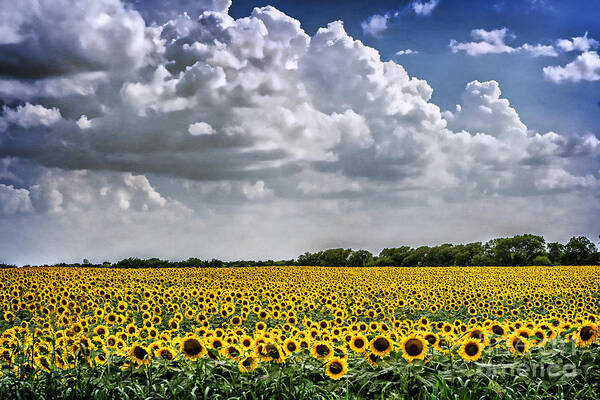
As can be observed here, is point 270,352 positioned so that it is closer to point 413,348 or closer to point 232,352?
point 232,352

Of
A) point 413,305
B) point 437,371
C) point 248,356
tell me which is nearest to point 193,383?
point 248,356

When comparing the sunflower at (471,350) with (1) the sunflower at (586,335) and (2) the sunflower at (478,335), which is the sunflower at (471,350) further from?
(1) the sunflower at (586,335)

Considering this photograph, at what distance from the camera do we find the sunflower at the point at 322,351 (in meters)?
6.82

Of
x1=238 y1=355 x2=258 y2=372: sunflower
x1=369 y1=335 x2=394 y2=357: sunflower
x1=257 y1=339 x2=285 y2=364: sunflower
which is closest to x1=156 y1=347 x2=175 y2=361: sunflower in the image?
x1=238 y1=355 x2=258 y2=372: sunflower

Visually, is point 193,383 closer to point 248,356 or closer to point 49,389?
point 248,356

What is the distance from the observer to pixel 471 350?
683 cm

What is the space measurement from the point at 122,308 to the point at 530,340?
11.7 m

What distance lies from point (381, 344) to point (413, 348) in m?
0.45

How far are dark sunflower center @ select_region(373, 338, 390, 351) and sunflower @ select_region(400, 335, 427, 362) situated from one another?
0.24m

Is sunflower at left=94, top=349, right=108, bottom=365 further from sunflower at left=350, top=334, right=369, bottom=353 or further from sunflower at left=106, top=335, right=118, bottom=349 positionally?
sunflower at left=350, top=334, right=369, bottom=353

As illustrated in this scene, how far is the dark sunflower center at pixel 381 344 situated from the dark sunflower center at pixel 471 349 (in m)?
1.09

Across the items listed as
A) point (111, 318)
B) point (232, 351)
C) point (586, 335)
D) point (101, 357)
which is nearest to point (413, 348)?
point (232, 351)

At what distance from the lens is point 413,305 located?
18453 millimetres

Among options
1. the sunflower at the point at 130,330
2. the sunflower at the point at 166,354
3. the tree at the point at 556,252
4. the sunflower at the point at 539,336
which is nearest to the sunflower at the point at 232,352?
the sunflower at the point at 166,354
